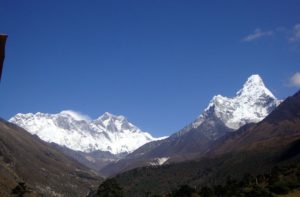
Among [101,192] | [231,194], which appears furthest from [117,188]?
[231,194]

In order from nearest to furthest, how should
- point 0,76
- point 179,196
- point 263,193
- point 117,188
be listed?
point 0,76 < point 263,193 < point 117,188 < point 179,196

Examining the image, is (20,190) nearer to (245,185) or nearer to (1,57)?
(245,185)

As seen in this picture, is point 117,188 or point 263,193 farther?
point 117,188

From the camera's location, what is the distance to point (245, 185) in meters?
189

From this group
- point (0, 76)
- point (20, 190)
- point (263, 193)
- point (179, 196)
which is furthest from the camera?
point (179, 196)

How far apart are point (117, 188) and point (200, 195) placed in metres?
41.5

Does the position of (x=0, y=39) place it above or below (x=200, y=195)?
below

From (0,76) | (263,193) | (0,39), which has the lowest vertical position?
(0,76)

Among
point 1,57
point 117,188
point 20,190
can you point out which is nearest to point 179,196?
point 117,188

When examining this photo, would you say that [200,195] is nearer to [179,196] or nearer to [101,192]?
[179,196]

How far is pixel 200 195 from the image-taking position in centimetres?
18662

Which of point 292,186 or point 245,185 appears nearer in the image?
point 292,186

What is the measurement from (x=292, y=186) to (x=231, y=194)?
19.7m

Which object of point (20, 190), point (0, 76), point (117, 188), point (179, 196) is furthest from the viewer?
point (179, 196)
